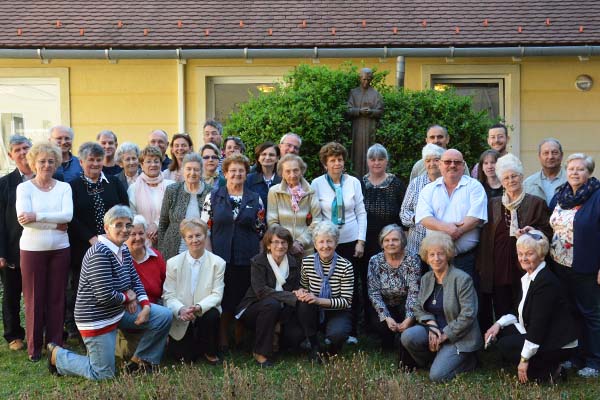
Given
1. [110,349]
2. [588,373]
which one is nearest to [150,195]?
[110,349]

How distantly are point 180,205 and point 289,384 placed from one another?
7.84 feet

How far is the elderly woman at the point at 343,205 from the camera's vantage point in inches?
287

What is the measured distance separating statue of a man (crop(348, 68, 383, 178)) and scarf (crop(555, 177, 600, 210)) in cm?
345

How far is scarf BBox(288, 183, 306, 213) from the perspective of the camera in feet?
23.3

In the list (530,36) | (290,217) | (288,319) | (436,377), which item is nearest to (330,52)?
(530,36)

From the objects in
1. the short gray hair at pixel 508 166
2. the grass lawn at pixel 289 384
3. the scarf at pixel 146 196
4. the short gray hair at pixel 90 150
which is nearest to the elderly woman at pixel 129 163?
the scarf at pixel 146 196

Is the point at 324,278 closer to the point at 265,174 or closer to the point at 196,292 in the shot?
the point at 196,292

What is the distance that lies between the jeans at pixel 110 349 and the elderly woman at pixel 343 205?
6.09 ft

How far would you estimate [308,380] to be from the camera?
528 centimetres

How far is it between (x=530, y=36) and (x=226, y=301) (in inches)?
276

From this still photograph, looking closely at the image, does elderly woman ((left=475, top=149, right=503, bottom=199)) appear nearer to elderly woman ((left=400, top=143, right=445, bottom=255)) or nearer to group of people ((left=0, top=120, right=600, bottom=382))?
group of people ((left=0, top=120, right=600, bottom=382))

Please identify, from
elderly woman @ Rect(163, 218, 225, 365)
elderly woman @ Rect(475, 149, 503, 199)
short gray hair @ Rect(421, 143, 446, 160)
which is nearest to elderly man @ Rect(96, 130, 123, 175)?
elderly woman @ Rect(163, 218, 225, 365)

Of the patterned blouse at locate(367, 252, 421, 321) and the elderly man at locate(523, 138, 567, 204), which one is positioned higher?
the elderly man at locate(523, 138, 567, 204)

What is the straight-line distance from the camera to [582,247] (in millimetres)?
6188
